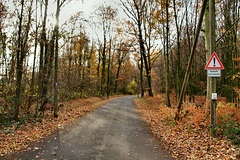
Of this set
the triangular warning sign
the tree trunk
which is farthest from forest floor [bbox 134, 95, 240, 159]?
the tree trunk

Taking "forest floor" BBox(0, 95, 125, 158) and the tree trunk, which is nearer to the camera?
"forest floor" BBox(0, 95, 125, 158)

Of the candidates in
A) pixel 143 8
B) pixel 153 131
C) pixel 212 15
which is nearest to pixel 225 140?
pixel 153 131

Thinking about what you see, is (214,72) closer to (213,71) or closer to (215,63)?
(213,71)

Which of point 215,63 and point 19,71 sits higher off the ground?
point 215,63

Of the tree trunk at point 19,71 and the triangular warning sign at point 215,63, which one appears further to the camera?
the tree trunk at point 19,71

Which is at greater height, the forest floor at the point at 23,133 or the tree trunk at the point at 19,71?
the tree trunk at the point at 19,71

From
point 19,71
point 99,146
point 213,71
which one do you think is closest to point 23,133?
point 19,71

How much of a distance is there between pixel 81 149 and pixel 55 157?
32.7 inches

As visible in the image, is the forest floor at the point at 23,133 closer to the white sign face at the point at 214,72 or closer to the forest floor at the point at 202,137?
the forest floor at the point at 202,137

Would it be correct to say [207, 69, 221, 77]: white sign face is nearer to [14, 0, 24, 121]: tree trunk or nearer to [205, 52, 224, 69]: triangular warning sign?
[205, 52, 224, 69]: triangular warning sign

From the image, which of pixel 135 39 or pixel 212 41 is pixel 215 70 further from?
pixel 135 39

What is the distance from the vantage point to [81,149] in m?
4.90

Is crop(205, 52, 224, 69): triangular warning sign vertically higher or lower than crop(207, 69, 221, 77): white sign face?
higher

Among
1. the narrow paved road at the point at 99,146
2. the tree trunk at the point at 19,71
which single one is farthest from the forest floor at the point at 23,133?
the tree trunk at the point at 19,71
